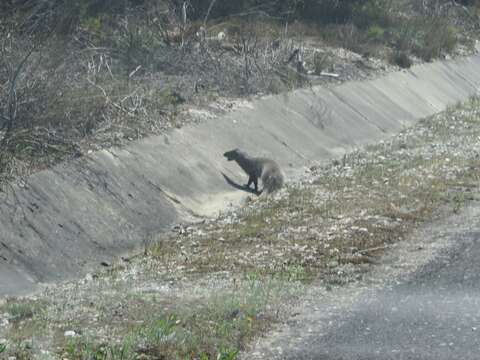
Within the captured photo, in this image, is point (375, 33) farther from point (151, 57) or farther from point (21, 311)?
point (21, 311)

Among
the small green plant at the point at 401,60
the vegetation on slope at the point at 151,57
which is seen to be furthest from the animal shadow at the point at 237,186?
the small green plant at the point at 401,60

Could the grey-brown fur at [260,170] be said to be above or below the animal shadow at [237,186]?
above

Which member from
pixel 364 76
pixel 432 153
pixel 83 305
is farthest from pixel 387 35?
pixel 83 305

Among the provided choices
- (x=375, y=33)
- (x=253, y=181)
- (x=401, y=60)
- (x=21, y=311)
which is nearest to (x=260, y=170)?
(x=253, y=181)

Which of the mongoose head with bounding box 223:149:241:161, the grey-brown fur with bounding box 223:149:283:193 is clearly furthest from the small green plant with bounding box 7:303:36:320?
the mongoose head with bounding box 223:149:241:161

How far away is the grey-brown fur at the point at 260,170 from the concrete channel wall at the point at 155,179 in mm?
359

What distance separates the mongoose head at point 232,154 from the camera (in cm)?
1873

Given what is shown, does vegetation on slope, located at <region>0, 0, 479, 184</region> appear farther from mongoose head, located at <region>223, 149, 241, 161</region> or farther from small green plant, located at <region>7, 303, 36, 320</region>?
small green plant, located at <region>7, 303, 36, 320</region>

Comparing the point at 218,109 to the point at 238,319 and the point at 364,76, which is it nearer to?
the point at 364,76

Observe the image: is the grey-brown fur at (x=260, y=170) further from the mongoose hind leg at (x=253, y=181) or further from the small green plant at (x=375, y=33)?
the small green plant at (x=375, y=33)

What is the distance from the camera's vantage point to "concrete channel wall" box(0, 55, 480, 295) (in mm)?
13375

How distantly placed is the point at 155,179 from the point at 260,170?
218 cm

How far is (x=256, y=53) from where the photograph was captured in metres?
24.7

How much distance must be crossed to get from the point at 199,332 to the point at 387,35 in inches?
1031
